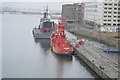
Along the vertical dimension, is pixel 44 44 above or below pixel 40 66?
above

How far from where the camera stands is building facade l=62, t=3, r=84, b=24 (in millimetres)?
22550

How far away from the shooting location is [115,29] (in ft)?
50.3

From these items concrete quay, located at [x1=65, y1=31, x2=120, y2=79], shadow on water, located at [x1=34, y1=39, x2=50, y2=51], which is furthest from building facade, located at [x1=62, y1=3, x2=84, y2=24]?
concrete quay, located at [x1=65, y1=31, x2=120, y2=79]

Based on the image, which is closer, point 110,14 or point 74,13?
point 110,14

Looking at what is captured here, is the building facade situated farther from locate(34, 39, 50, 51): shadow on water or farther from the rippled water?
the rippled water

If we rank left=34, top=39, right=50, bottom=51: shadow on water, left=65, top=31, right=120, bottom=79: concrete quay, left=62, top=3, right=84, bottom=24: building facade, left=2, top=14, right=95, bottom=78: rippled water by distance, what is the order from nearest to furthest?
left=65, top=31, right=120, bottom=79: concrete quay → left=2, top=14, right=95, bottom=78: rippled water → left=34, top=39, right=50, bottom=51: shadow on water → left=62, top=3, right=84, bottom=24: building facade

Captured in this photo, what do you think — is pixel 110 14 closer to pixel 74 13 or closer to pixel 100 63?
pixel 74 13

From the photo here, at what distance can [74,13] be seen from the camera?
78.5 feet

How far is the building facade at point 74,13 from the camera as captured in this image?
74.0ft

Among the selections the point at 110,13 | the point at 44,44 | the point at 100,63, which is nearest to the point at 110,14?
the point at 110,13

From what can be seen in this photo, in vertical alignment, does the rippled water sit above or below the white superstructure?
below

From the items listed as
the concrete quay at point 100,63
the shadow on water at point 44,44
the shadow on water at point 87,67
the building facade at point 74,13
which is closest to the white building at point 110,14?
the shadow on water at point 44,44

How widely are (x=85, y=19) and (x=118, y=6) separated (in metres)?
5.20

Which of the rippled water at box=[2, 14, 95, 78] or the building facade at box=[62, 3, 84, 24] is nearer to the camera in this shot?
the rippled water at box=[2, 14, 95, 78]
